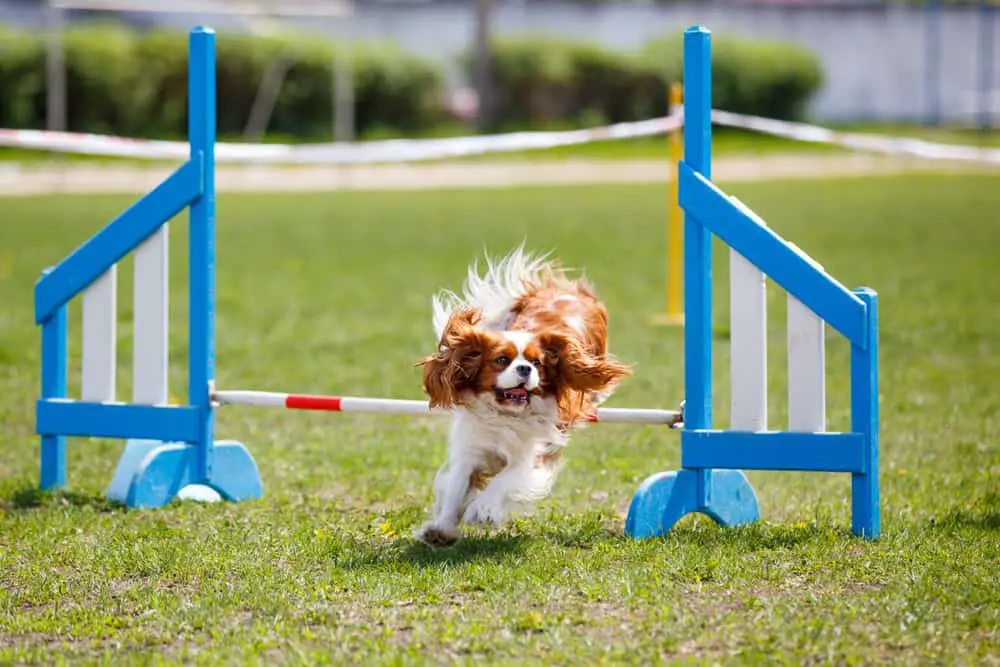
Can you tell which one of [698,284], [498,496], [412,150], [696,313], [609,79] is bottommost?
[498,496]

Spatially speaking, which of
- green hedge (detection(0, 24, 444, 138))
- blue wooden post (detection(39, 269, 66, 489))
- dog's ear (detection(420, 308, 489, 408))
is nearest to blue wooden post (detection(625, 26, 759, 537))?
dog's ear (detection(420, 308, 489, 408))

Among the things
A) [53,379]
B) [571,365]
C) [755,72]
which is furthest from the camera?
[755,72]

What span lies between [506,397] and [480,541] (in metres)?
0.56

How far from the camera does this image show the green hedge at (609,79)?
37.0m

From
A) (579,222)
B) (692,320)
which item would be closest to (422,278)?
Answer: (579,222)

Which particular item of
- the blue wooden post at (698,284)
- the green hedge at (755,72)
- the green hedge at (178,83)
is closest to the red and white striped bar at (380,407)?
the blue wooden post at (698,284)

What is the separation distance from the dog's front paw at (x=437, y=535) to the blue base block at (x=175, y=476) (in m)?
1.27

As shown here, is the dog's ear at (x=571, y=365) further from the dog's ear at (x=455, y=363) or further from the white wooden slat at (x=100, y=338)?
the white wooden slat at (x=100, y=338)

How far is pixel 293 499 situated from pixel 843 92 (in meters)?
35.8

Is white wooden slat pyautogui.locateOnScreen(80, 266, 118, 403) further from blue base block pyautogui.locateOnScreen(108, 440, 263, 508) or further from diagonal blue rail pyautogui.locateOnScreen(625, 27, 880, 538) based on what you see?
diagonal blue rail pyautogui.locateOnScreen(625, 27, 880, 538)

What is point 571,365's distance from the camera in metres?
5.80

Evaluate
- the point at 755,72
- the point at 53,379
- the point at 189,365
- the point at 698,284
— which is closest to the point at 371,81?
the point at 755,72

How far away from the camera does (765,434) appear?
5.72 meters

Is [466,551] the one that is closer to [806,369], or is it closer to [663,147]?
[806,369]
